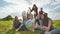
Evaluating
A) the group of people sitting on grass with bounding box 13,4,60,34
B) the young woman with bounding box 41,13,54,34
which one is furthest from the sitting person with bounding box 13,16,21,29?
the young woman with bounding box 41,13,54,34

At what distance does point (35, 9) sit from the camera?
435cm

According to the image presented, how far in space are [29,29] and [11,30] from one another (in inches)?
13.0

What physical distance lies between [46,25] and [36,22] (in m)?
0.19

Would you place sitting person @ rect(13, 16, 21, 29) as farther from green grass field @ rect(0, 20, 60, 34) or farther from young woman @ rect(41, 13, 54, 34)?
young woman @ rect(41, 13, 54, 34)

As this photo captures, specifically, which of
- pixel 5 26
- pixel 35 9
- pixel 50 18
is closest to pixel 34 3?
pixel 35 9

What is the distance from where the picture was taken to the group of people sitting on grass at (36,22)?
4262mm

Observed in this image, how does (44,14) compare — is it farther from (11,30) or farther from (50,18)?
(11,30)

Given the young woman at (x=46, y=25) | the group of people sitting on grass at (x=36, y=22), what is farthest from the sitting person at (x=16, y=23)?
the young woman at (x=46, y=25)

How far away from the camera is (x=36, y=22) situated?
431 centimetres

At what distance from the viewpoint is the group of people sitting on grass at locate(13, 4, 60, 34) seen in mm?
4262

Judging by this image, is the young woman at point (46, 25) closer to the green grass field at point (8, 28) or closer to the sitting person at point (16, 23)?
the green grass field at point (8, 28)

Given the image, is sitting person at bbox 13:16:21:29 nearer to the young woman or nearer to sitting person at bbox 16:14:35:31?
sitting person at bbox 16:14:35:31

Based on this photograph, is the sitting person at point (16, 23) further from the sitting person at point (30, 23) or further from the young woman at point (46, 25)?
the young woman at point (46, 25)

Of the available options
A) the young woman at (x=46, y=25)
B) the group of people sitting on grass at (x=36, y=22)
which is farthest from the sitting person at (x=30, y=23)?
the young woman at (x=46, y=25)
